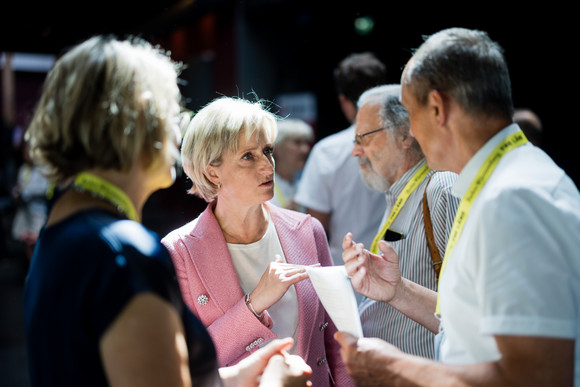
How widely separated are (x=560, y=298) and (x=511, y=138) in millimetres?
408

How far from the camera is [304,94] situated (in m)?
7.60

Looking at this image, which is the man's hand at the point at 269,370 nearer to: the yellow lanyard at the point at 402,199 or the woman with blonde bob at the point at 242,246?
the woman with blonde bob at the point at 242,246

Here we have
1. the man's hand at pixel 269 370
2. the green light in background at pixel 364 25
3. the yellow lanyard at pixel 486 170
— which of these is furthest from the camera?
the green light in background at pixel 364 25

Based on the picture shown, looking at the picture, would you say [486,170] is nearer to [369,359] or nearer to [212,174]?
[369,359]

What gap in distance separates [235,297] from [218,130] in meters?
0.65

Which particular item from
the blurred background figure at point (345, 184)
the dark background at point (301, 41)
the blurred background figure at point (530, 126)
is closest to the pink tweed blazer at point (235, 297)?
the dark background at point (301, 41)

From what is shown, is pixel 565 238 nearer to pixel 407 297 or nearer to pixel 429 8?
pixel 407 297

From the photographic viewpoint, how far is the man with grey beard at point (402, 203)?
196cm

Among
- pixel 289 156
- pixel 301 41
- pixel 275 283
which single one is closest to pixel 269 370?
pixel 275 283

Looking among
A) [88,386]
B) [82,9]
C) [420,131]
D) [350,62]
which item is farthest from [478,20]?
[88,386]

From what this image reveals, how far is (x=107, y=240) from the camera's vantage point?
3.38ft

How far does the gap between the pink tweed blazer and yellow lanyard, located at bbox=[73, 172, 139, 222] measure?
0.81 meters

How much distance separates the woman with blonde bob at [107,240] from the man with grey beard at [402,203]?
77cm

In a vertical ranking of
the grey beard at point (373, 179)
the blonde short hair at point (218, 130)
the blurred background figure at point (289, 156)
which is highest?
the blonde short hair at point (218, 130)
